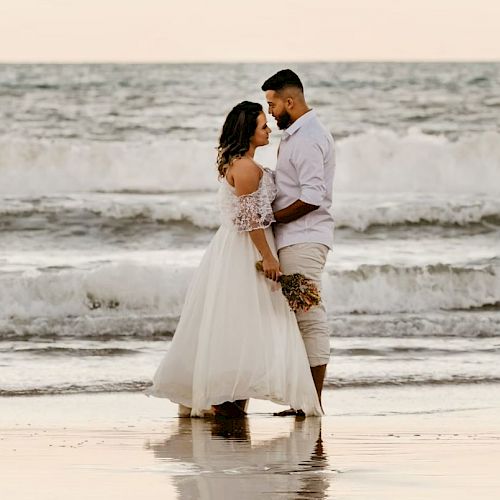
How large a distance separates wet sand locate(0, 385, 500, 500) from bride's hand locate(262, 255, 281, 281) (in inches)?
26.1

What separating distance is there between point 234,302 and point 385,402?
1.20m

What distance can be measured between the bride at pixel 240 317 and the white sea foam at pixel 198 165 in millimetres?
14277

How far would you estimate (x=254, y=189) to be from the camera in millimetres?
6375

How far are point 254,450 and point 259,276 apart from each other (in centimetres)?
112

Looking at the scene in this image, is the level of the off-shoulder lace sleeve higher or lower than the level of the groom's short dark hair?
lower

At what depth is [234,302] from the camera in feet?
21.1

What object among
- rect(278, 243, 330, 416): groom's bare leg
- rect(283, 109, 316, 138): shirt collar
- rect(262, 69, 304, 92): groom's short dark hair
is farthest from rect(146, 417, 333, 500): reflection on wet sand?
rect(262, 69, 304, 92): groom's short dark hair

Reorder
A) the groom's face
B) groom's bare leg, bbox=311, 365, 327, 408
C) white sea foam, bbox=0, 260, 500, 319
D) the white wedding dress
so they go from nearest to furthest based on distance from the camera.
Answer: the white wedding dress < the groom's face < groom's bare leg, bbox=311, 365, 327, 408 < white sea foam, bbox=0, 260, 500, 319

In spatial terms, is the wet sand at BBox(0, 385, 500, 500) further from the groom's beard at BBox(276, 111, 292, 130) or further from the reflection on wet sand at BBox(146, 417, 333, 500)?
the groom's beard at BBox(276, 111, 292, 130)

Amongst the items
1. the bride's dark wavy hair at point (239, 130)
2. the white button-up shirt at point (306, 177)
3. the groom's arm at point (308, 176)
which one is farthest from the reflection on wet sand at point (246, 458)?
the bride's dark wavy hair at point (239, 130)

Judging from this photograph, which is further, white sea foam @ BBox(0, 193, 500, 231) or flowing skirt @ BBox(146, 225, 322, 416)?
white sea foam @ BBox(0, 193, 500, 231)

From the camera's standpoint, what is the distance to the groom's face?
6.44 metres

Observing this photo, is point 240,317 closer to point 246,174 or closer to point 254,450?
point 246,174
